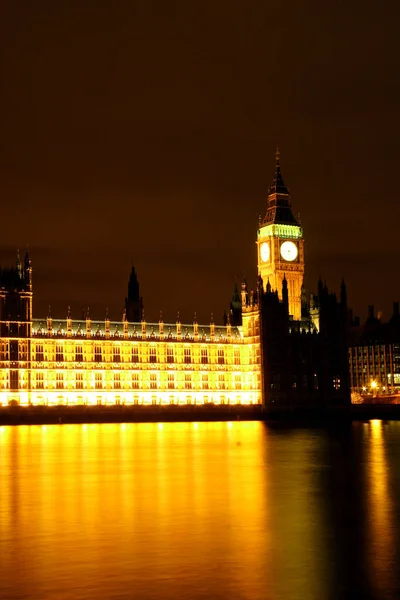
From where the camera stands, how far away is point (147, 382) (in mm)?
130000

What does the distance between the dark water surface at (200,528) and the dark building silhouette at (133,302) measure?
9076 centimetres

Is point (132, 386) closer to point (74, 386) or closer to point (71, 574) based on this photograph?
point (74, 386)

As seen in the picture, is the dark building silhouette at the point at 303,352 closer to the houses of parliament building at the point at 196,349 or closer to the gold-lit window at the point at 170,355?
the houses of parliament building at the point at 196,349

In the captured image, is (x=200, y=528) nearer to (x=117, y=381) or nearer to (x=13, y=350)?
(x=13, y=350)

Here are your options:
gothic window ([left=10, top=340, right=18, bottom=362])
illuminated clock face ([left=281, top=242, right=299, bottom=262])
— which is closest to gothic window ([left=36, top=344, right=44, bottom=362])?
gothic window ([left=10, top=340, right=18, bottom=362])

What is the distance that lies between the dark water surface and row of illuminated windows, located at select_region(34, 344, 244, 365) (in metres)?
73.1

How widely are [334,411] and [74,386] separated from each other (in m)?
34.2

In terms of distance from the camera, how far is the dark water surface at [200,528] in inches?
776

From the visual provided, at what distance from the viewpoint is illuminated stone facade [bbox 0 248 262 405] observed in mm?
120562

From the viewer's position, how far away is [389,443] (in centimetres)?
6456

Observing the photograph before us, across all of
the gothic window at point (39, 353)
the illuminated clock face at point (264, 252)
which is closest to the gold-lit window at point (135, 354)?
the gothic window at point (39, 353)

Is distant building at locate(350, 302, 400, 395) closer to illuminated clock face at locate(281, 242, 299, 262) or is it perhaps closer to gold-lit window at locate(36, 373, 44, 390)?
illuminated clock face at locate(281, 242, 299, 262)

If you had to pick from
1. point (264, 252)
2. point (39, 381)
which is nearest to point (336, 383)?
point (264, 252)

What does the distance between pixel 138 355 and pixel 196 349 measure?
29.6 feet
